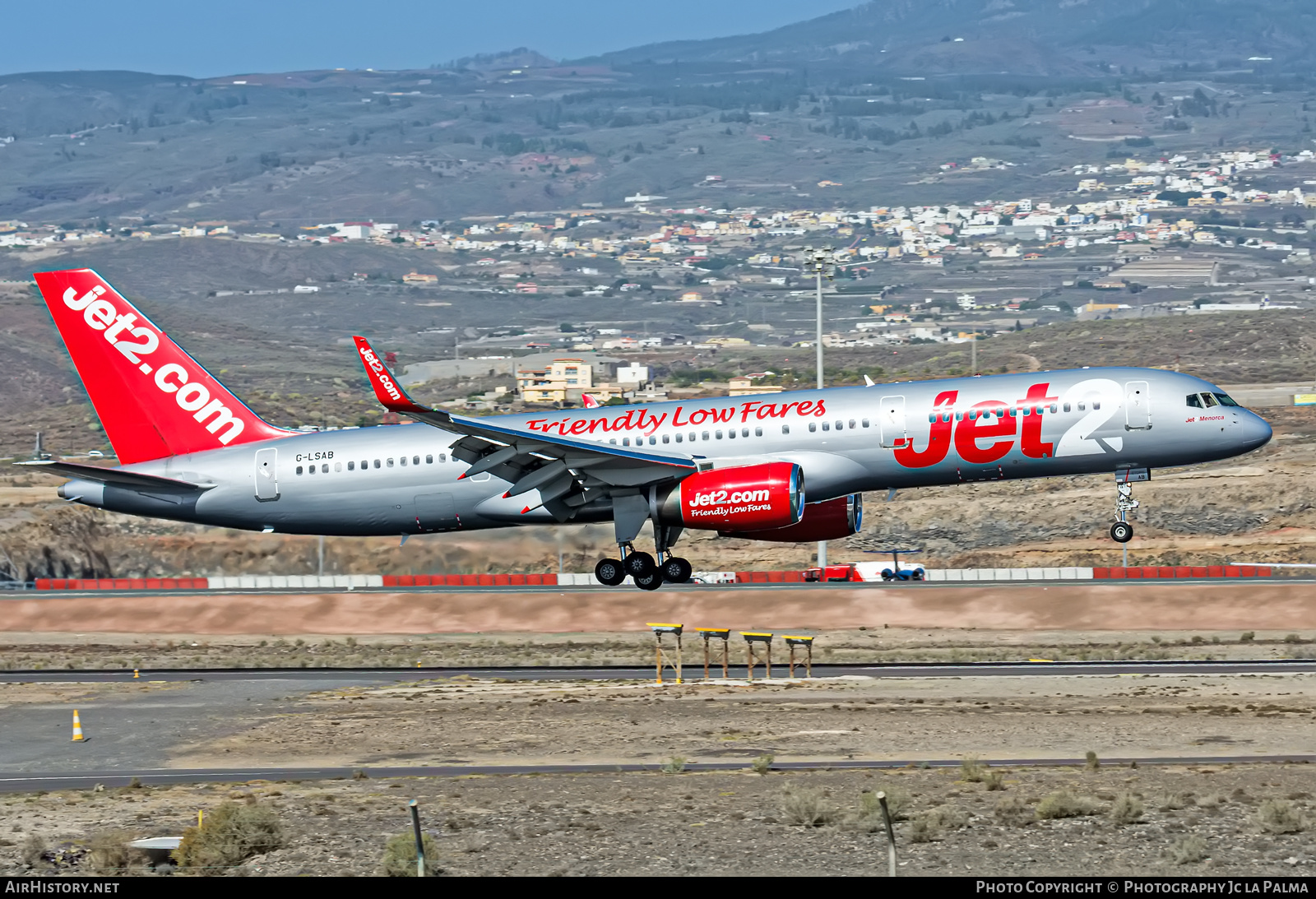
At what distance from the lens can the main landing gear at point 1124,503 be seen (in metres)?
52.4

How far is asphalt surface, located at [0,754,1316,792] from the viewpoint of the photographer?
1772 inches

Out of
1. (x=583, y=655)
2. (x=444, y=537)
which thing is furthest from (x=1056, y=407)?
(x=444, y=537)

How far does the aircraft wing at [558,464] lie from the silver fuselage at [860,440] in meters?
0.68

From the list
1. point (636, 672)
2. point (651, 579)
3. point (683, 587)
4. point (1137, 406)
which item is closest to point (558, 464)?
point (651, 579)

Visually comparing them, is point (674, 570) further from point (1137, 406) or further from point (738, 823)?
point (738, 823)

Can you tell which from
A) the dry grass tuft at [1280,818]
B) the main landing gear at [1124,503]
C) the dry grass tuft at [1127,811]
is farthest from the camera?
the main landing gear at [1124,503]

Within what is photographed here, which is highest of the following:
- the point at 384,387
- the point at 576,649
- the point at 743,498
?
the point at 384,387

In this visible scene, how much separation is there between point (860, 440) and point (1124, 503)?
347 inches

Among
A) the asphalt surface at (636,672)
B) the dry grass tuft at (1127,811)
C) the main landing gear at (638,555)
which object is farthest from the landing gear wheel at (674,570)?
the dry grass tuft at (1127,811)

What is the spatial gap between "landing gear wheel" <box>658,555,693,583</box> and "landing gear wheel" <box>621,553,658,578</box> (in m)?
0.33

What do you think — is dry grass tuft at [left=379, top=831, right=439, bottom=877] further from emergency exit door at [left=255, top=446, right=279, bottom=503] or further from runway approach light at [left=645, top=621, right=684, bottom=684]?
runway approach light at [left=645, top=621, right=684, bottom=684]

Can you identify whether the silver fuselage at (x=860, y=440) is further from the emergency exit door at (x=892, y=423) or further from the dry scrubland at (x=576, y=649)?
the dry scrubland at (x=576, y=649)

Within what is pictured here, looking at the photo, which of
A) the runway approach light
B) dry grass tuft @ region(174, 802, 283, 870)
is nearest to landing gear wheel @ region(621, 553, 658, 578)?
the runway approach light

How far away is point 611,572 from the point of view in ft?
174
